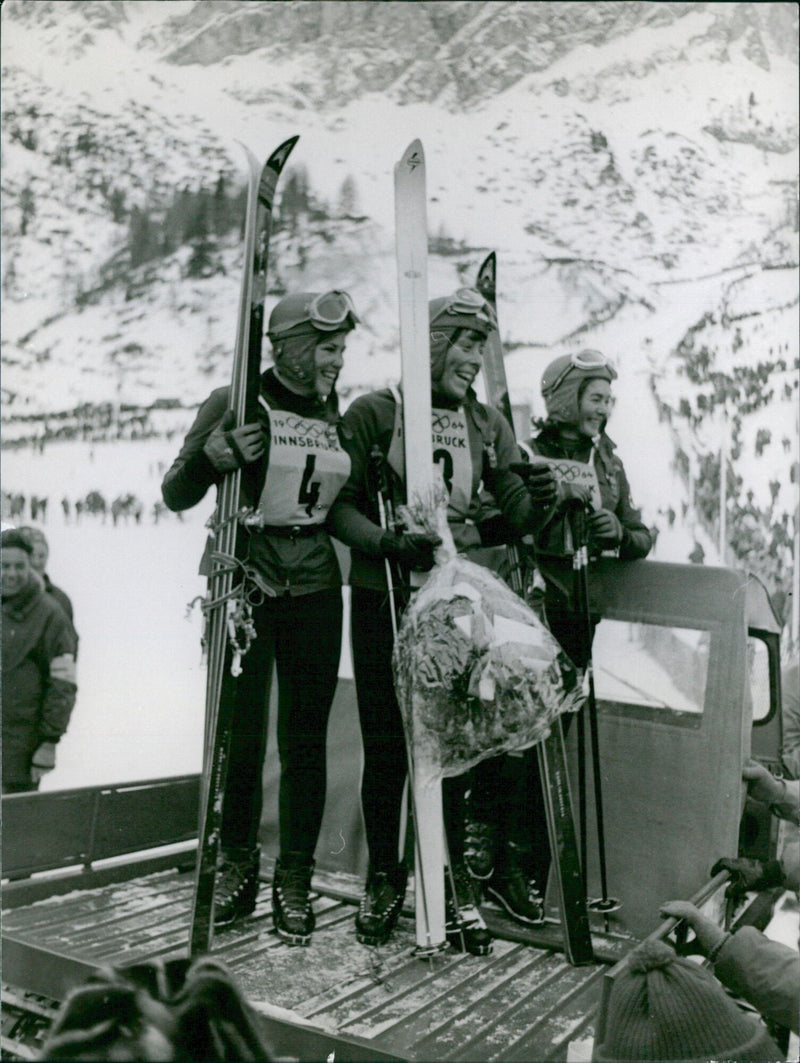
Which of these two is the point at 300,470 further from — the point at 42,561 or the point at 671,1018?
the point at 671,1018

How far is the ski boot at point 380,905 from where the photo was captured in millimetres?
2469

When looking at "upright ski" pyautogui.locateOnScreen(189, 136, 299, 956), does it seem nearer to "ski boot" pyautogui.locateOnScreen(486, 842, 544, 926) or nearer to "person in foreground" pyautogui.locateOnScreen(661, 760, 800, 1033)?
"ski boot" pyautogui.locateOnScreen(486, 842, 544, 926)

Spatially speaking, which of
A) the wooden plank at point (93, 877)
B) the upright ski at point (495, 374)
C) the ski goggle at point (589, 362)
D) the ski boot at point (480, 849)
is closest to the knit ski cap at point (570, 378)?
the ski goggle at point (589, 362)

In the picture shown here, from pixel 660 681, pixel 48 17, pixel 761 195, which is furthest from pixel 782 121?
pixel 48 17

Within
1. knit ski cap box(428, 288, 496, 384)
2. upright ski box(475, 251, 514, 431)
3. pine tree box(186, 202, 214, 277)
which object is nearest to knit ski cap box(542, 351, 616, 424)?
upright ski box(475, 251, 514, 431)

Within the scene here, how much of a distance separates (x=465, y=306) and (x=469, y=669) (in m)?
0.95

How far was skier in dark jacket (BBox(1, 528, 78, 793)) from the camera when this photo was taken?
255 cm

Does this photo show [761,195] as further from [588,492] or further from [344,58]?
[344,58]

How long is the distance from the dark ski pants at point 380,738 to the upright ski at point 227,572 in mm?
381

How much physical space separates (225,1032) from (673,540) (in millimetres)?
1680

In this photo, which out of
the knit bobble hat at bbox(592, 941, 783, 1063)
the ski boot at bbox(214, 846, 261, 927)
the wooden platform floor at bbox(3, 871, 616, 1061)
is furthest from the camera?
A: the ski boot at bbox(214, 846, 261, 927)

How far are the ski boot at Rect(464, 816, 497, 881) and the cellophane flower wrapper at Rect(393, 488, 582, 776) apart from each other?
0.42 m

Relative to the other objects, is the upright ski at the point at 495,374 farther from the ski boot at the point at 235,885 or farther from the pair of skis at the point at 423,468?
the ski boot at the point at 235,885

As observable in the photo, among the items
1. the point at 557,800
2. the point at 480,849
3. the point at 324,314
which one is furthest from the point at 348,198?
the point at 480,849
